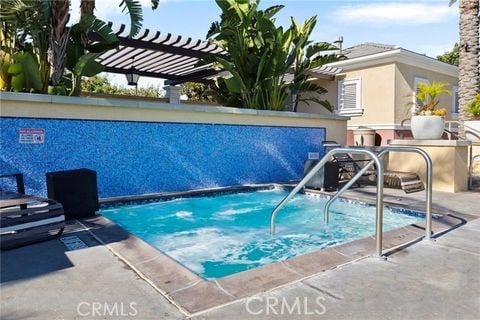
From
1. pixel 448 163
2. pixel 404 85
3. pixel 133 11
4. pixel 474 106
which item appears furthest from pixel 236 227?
pixel 404 85

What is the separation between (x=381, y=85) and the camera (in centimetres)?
1552

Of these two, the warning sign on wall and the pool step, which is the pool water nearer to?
the warning sign on wall

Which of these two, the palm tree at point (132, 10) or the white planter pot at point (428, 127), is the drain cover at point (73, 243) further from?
the white planter pot at point (428, 127)

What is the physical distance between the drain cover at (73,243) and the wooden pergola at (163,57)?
6.30 m

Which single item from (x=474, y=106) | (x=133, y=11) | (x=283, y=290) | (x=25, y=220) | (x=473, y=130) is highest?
(x=133, y=11)

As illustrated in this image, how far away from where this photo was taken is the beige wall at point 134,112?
23.2 feet

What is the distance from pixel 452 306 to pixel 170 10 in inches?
458

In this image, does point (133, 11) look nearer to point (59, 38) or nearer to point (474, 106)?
point (59, 38)

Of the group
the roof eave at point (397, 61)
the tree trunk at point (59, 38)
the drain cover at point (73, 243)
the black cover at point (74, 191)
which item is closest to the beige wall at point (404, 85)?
the roof eave at point (397, 61)

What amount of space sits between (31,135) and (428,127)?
31.7ft

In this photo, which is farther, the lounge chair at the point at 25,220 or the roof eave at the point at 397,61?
the roof eave at the point at 397,61

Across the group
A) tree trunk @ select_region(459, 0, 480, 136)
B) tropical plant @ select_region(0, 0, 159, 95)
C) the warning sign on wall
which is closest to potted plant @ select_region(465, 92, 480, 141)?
tree trunk @ select_region(459, 0, 480, 136)

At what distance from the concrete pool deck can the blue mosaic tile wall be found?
11.4 ft

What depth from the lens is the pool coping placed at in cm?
311
